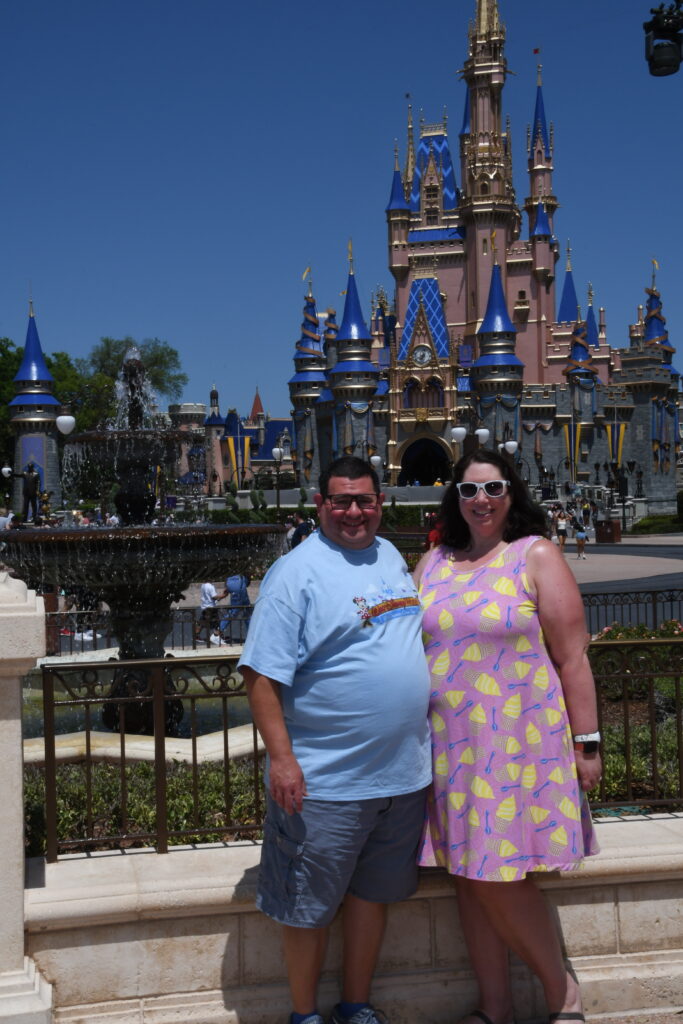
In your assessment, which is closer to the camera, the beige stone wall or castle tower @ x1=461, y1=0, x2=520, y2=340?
the beige stone wall

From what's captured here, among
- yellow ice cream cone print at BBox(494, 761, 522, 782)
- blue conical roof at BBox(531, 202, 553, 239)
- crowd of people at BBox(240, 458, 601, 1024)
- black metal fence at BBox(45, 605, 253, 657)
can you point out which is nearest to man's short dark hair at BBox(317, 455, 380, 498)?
crowd of people at BBox(240, 458, 601, 1024)

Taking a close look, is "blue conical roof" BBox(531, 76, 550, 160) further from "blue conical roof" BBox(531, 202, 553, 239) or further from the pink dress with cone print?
Result: the pink dress with cone print

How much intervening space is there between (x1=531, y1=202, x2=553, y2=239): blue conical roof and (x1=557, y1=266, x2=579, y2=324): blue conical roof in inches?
170

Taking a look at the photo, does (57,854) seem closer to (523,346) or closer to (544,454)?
(544,454)

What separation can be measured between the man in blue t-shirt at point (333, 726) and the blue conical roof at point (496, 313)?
5111 centimetres

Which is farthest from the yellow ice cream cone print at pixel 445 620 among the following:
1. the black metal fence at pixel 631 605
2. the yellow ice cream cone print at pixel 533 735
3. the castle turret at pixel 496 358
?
the castle turret at pixel 496 358

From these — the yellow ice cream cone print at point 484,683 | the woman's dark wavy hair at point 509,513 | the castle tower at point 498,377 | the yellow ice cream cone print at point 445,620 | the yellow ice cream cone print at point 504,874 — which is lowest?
the yellow ice cream cone print at point 504,874

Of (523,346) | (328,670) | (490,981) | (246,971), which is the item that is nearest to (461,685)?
(328,670)

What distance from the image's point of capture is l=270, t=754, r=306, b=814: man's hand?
2795 millimetres

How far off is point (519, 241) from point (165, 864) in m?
59.9

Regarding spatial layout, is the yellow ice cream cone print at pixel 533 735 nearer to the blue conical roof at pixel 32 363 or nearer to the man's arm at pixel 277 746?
the man's arm at pixel 277 746

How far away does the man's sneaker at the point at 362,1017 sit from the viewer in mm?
3092

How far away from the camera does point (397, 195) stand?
60.7 m

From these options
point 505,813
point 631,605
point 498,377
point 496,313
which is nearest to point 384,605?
point 505,813
